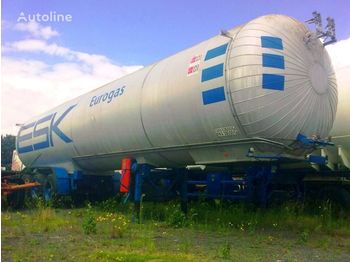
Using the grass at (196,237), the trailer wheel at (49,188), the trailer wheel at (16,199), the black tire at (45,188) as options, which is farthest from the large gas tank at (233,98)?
the trailer wheel at (16,199)

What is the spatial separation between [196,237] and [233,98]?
2.71 metres

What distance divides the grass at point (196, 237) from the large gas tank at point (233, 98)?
1.49m

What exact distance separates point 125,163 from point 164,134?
86.2 inches

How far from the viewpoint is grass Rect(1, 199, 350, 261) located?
239 inches

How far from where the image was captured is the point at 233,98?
8094mm

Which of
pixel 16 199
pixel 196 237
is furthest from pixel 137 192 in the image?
pixel 16 199

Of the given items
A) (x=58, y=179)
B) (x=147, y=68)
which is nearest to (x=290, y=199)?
(x=147, y=68)

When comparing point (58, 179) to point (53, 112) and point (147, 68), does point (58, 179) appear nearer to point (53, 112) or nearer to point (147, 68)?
point (53, 112)

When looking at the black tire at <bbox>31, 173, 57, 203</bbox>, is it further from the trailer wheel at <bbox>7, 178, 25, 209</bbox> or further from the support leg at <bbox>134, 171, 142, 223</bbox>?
the support leg at <bbox>134, 171, 142, 223</bbox>

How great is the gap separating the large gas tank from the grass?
1493mm

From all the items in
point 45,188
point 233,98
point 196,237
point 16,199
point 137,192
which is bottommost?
point 196,237

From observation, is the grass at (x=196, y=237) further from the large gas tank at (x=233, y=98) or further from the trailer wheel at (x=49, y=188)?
the trailer wheel at (x=49, y=188)

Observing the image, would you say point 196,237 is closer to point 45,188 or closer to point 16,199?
point 16,199

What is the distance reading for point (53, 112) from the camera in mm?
16703
